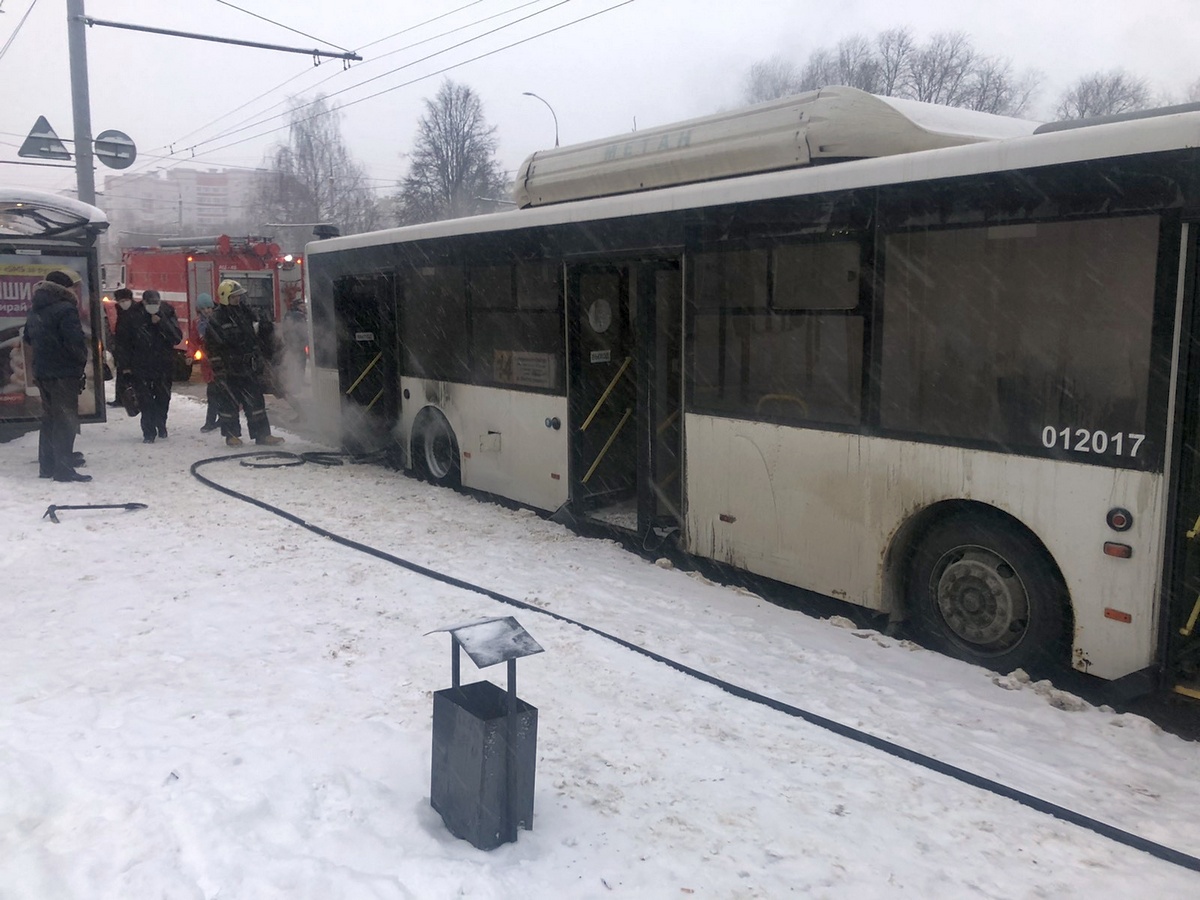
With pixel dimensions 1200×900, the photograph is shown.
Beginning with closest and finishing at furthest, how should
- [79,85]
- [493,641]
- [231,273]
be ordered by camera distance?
[493,641]
[79,85]
[231,273]

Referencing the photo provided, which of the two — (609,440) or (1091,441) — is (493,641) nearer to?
(1091,441)

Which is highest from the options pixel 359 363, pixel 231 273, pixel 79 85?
pixel 79 85

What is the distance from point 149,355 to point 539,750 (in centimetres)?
1062

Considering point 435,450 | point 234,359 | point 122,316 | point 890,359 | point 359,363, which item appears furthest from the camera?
point 122,316

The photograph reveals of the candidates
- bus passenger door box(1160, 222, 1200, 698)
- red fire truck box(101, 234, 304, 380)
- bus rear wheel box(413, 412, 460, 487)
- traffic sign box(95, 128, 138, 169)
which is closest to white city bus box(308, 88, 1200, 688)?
bus passenger door box(1160, 222, 1200, 698)

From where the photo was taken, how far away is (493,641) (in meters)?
3.54

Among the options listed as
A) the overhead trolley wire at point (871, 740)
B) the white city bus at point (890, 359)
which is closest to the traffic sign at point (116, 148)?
the white city bus at point (890, 359)

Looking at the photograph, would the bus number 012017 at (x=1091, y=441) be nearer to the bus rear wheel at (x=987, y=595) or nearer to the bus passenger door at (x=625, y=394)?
the bus rear wheel at (x=987, y=595)

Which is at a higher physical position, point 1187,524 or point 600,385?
point 600,385

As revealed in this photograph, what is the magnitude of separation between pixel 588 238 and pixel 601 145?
2.94 feet

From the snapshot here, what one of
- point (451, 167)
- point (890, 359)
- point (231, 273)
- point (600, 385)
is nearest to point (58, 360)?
point (600, 385)

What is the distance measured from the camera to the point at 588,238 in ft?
26.6

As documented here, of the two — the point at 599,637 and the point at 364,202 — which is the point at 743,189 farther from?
the point at 364,202

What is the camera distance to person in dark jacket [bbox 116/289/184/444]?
12906 mm
